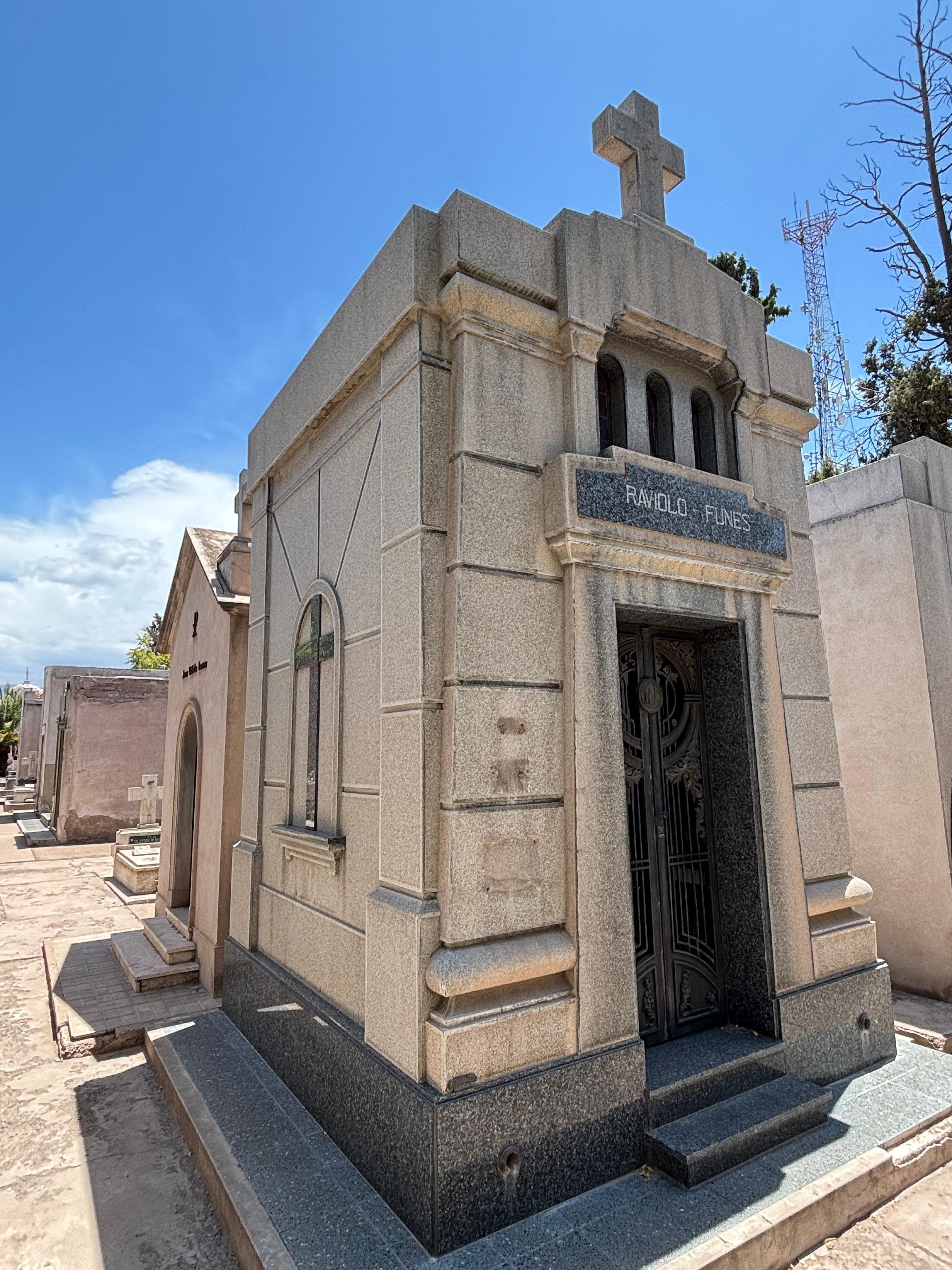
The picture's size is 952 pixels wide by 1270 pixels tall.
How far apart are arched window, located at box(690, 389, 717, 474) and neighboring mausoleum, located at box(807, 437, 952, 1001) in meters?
3.13

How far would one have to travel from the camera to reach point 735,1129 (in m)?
3.46

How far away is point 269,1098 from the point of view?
4.44 metres

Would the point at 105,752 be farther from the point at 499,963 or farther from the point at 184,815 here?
the point at 499,963

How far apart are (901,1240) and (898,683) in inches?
187

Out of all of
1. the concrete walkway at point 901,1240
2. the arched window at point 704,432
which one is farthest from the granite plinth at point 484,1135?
the arched window at point 704,432

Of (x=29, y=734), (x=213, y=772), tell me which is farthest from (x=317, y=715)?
(x=29, y=734)

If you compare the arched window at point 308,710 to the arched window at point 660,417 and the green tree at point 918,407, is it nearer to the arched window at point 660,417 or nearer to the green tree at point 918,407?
the arched window at point 660,417

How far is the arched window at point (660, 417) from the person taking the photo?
15.5ft

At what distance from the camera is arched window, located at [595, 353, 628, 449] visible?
450cm

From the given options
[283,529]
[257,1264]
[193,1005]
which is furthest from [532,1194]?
[283,529]

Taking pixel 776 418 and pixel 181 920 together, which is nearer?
pixel 776 418

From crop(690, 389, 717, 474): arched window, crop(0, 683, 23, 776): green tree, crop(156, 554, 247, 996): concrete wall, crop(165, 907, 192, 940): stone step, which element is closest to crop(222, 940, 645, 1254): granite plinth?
crop(156, 554, 247, 996): concrete wall

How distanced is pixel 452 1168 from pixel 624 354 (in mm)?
4492

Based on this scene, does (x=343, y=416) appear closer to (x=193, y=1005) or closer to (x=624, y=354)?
(x=624, y=354)
